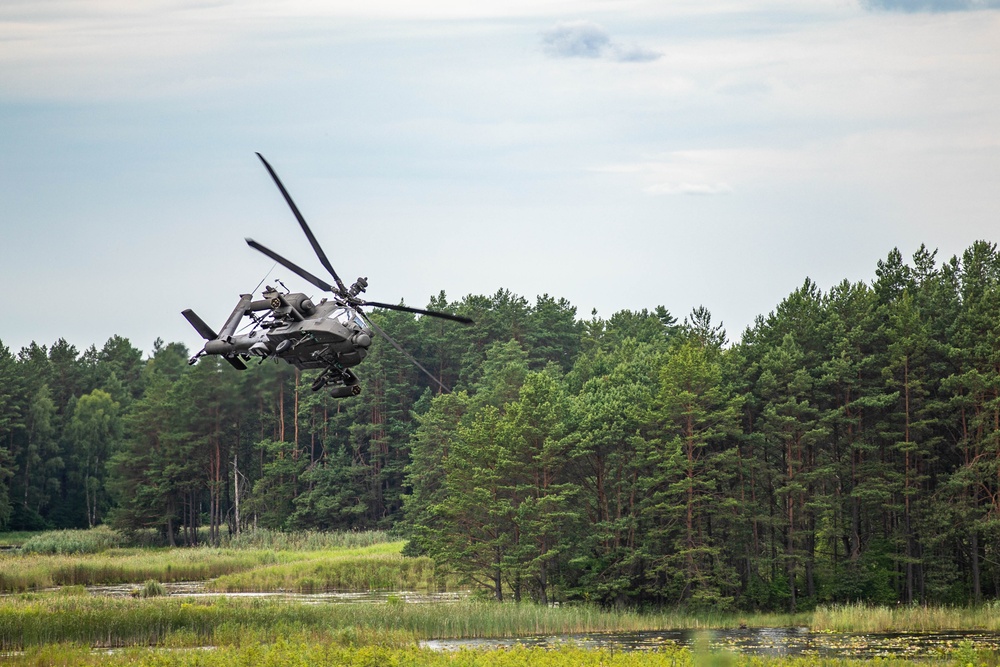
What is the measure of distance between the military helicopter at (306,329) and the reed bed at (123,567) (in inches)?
1657

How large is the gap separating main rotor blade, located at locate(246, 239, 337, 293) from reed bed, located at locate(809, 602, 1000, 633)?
3765 centimetres

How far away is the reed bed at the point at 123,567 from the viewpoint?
214ft

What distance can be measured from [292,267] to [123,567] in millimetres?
51870

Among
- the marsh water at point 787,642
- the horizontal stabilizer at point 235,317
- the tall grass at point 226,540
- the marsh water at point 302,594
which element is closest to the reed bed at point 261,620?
the marsh water at point 787,642

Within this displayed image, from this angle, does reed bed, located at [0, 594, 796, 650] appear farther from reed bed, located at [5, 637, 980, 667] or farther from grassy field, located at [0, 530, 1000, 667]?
reed bed, located at [5, 637, 980, 667]

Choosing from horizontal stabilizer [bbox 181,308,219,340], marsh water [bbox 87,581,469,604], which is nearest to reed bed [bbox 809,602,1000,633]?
marsh water [bbox 87,581,469,604]

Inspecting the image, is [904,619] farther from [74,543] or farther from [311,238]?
[74,543]

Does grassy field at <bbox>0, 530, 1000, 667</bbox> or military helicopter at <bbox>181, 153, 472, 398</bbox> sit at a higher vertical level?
military helicopter at <bbox>181, 153, 472, 398</bbox>

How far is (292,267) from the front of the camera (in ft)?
85.8

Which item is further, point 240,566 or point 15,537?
point 15,537

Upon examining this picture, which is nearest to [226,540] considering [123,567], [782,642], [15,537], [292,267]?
[123,567]

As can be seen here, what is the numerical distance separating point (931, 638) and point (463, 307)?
8237 centimetres

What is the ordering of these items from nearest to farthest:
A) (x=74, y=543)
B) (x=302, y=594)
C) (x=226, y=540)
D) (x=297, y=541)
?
1. (x=302, y=594)
2. (x=297, y=541)
3. (x=74, y=543)
4. (x=226, y=540)

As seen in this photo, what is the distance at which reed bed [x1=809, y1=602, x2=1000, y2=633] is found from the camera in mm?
55750
